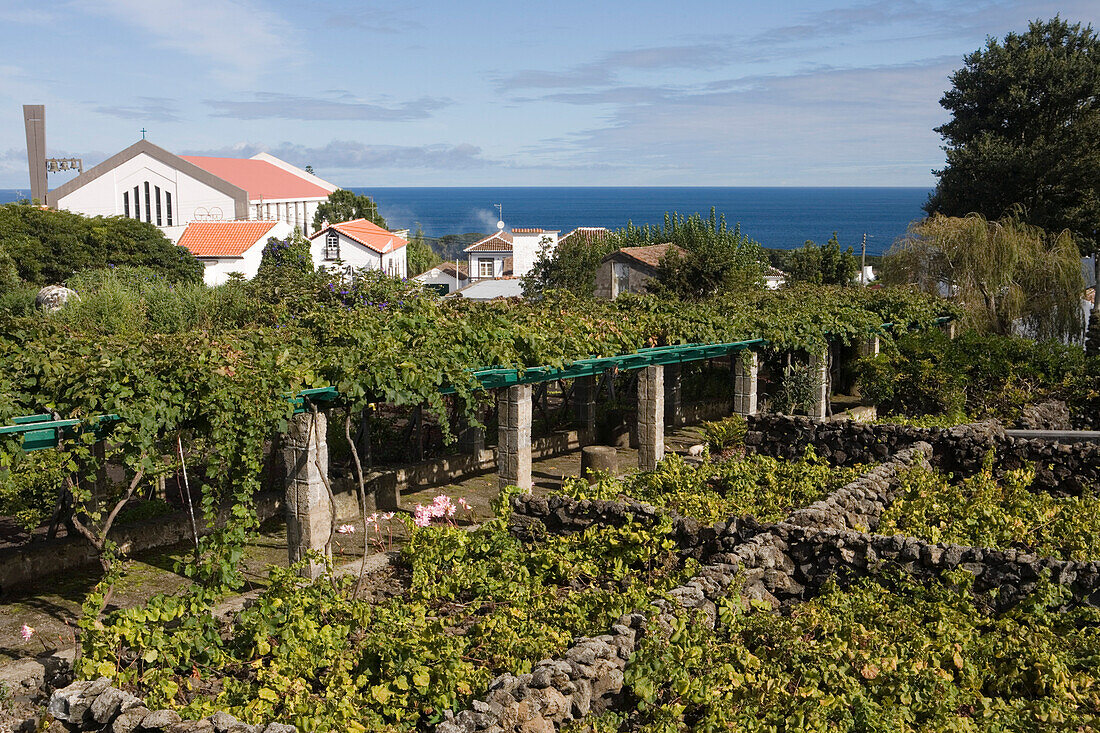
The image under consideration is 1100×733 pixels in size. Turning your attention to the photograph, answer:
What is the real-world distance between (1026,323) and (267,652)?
26879 mm

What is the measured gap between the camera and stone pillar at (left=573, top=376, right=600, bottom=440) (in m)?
19.0

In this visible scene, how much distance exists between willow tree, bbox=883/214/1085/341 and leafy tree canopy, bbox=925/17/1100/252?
5309 millimetres

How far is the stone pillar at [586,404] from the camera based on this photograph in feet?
62.4

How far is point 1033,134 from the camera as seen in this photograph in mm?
34406

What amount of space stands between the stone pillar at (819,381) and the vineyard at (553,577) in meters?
5.93

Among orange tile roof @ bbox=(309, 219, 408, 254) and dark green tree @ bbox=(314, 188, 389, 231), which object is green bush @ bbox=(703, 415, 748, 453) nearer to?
orange tile roof @ bbox=(309, 219, 408, 254)

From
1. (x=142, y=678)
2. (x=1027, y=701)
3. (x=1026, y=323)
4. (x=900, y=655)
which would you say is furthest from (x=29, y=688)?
(x=1026, y=323)

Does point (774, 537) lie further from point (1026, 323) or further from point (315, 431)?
point (1026, 323)

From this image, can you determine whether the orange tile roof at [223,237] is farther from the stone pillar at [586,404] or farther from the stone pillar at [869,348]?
the stone pillar at [869,348]

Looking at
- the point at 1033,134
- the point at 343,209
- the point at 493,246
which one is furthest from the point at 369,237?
the point at 1033,134

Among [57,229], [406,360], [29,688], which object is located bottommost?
[29,688]

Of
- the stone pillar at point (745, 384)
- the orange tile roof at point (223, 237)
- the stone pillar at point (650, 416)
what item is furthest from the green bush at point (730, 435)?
the orange tile roof at point (223, 237)

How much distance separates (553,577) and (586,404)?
9928 millimetres

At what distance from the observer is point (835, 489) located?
12.3 m
